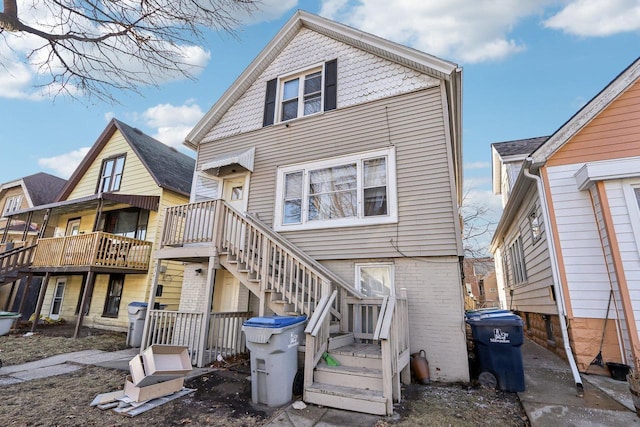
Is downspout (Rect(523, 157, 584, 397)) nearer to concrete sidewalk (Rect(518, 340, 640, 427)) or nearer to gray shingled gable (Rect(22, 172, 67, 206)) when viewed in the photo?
concrete sidewalk (Rect(518, 340, 640, 427))

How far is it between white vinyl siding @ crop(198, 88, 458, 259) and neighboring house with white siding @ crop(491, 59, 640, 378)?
2.09 metres

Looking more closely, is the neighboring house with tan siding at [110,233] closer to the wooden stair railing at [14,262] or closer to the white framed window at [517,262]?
the wooden stair railing at [14,262]

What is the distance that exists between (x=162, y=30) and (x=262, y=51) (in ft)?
13.1

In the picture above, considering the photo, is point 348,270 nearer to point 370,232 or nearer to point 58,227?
point 370,232

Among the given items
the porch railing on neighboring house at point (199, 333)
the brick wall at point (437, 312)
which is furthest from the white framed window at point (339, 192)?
the porch railing on neighboring house at point (199, 333)

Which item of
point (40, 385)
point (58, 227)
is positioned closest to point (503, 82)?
point (40, 385)

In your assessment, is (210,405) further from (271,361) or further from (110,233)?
(110,233)

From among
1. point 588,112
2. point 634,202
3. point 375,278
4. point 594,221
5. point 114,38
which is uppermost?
point 114,38

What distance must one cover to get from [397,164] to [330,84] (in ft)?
10.4

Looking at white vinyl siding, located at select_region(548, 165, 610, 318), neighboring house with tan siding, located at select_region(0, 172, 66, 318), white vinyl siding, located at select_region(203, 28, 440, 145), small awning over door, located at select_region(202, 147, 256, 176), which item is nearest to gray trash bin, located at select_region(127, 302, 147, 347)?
small awning over door, located at select_region(202, 147, 256, 176)

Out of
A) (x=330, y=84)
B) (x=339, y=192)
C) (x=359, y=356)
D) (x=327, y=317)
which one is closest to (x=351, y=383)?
(x=359, y=356)

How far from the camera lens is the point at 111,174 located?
14.0 metres

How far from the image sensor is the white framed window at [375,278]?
6.34 metres

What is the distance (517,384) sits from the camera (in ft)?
15.1
